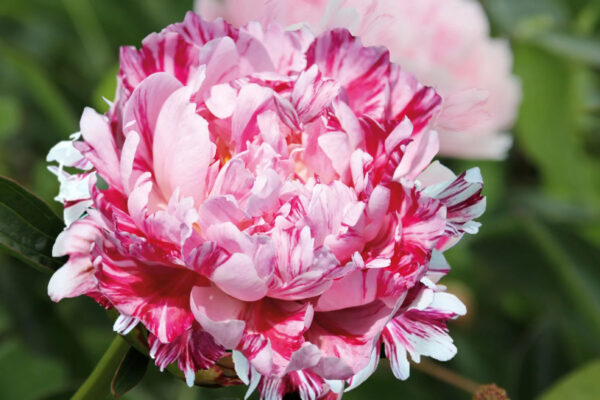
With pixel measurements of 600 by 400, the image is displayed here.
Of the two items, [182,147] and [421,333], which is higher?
[182,147]

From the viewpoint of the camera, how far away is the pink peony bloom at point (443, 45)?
0.41m

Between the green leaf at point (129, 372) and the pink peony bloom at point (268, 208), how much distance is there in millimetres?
47

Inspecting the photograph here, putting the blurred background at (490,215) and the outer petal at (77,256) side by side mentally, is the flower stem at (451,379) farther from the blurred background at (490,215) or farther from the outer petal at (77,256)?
the outer petal at (77,256)

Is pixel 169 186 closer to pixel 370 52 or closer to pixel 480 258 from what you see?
pixel 370 52

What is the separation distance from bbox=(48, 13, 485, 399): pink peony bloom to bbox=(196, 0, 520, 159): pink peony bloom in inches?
1.1

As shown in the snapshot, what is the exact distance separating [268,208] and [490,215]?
64cm

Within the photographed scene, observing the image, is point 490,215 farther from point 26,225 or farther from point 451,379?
point 26,225

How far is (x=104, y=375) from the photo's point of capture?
0.40 metres

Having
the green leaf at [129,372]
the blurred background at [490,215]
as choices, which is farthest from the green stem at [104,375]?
the blurred background at [490,215]

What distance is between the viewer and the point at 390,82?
40cm

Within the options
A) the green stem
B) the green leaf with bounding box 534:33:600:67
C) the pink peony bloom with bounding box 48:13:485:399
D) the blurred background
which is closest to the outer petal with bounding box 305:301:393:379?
the pink peony bloom with bounding box 48:13:485:399

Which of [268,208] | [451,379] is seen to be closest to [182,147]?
[268,208]

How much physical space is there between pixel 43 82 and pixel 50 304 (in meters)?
0.26

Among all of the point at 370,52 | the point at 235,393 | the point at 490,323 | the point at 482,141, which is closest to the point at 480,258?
the point at 490,323
